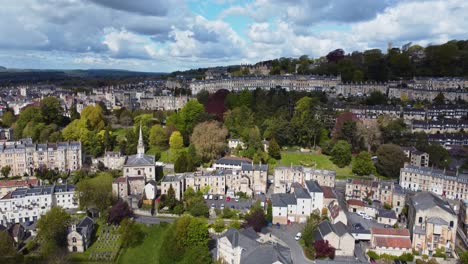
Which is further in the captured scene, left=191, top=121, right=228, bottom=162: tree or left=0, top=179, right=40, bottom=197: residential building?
left=191, top=121, right=228, bottom=162: tree

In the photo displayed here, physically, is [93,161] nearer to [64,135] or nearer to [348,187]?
[64,135]

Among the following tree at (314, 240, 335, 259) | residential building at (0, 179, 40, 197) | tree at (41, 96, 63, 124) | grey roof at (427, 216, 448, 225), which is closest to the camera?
tree at (314, 240, 335, 259)

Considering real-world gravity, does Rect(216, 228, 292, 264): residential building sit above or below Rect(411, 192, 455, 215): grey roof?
below

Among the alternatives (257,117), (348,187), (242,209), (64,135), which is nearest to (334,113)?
(257,117)

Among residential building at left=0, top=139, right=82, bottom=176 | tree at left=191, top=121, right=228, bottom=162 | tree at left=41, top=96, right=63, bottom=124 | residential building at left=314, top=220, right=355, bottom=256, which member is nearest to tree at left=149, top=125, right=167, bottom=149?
tree at left=191, top=121, right=228, bottom=162

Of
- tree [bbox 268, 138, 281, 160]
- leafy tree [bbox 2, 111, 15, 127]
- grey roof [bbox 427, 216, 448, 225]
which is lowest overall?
grey roof [bbox 427, 216, 448, 225]

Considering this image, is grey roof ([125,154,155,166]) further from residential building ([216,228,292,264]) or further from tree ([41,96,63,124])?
tree ([41,96,63,124])
